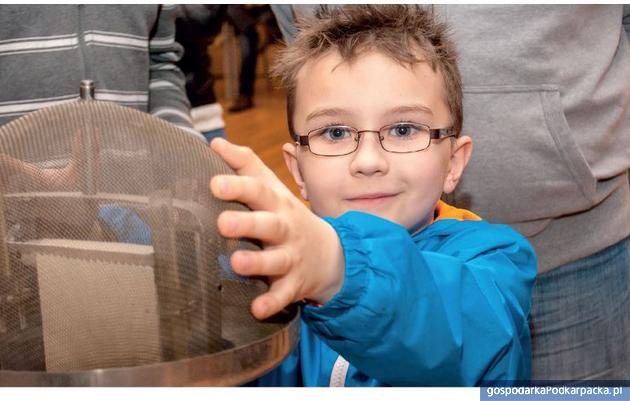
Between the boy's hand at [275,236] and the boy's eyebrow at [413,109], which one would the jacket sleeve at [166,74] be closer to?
the boy's eyebrow at [413,109]

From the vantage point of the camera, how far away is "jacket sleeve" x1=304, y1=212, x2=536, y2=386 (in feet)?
2.30

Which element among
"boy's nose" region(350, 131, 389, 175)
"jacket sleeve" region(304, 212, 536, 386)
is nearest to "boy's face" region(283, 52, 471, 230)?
"boy's nose" region(350, 131, 389, 175)

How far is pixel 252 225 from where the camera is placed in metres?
0.56

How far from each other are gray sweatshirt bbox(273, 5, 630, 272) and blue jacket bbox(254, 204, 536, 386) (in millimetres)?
316

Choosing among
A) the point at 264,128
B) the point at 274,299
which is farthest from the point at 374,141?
the point at 264,128

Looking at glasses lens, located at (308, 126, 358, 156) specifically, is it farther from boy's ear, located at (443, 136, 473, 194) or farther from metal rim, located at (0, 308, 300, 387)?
metal rim, located at (0, 308, 300, 387)

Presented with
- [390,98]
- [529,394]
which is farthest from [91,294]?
[529,394]

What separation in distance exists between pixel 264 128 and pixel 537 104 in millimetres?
4966

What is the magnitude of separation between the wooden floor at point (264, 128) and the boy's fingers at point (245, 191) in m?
3.67

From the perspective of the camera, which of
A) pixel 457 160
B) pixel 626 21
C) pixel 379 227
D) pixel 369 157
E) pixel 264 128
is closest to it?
pixel 379 227

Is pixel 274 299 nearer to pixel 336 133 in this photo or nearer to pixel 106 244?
pixel 106 244

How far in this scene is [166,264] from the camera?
0.61 m

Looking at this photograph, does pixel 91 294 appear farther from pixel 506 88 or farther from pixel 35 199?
pixel 506 88

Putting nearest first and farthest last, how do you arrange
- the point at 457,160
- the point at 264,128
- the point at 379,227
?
the point at 379,227
the point at 457,160
the point at 264,128
